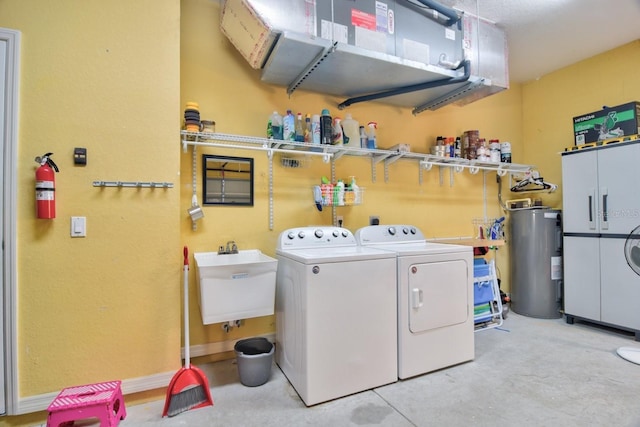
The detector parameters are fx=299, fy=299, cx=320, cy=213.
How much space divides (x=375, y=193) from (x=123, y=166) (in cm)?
209

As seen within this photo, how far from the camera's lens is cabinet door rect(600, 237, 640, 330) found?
2.66 meters

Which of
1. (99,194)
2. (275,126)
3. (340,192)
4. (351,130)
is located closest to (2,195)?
(99,194)

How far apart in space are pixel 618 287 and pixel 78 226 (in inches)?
169

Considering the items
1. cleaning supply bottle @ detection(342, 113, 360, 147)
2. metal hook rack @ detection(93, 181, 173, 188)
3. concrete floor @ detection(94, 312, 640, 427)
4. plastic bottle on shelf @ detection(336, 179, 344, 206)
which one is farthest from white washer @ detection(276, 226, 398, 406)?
cleaning supply bottle @ detection(342, 113, 360, 147)

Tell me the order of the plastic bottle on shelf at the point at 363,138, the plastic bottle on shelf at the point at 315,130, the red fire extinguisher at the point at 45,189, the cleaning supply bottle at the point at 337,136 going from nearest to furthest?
the red fire extinguisher at the point at 45,189, the plastic bottle on shelf at the point at 315,130, the cleaning supply bottle at the point at 337,136, the plastic bottle on shelf at the point at 363,138

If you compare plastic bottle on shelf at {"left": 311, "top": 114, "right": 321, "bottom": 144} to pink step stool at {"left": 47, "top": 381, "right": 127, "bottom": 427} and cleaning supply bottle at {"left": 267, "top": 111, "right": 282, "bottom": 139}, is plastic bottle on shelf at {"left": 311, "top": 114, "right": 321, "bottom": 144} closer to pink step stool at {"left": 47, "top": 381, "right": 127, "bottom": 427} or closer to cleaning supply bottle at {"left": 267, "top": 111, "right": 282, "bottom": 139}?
cleaning supply bottle at {"left": 267, "top": 111, "right": 282, "bottom": 139}

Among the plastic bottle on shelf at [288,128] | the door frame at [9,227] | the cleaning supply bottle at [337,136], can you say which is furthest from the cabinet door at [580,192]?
the door frame at [9,227]

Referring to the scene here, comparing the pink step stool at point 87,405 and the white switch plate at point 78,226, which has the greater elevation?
the white switch plate at point 78,226

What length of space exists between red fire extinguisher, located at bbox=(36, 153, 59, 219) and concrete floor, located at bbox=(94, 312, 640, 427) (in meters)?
1.21

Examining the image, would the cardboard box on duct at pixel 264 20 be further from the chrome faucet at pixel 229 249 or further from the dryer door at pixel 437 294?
the dryer door at pixel 437 294

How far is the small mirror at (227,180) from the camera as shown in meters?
2.30

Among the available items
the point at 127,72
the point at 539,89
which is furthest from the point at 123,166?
the point at 539,89

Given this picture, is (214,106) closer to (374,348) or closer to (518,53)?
(374,348)

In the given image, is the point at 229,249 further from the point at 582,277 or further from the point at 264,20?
the point at 582,277
